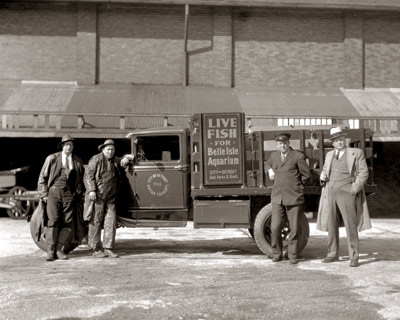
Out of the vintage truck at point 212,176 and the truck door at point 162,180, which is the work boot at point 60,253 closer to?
the vintage truck at point 212,176

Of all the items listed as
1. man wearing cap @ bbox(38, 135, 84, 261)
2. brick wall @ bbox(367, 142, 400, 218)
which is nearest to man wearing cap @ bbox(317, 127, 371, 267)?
man wearing cap @ bbox(38, 135, 84, 261)

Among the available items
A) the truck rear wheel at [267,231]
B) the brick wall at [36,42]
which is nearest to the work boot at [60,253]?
the truck rear wheel at [267,231]

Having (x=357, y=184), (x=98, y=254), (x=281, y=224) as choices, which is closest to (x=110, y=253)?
(x=98, y=254)

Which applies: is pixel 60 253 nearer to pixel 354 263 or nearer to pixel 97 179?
pixel 97 179

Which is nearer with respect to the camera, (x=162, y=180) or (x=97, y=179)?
(x=97, y=179)

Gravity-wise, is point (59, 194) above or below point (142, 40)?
below

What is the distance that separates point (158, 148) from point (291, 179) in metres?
2.35

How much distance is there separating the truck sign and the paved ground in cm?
125

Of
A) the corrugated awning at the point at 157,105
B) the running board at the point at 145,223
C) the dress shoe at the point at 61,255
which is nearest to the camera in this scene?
the dress shoe at the point at 61,255

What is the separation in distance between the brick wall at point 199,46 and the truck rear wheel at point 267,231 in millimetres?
9307

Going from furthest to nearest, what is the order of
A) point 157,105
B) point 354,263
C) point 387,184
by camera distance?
point 387,184 < point 157,105 < point 354,263

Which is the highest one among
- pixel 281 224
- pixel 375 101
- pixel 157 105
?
pixel 375 101

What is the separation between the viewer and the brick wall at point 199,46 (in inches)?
635

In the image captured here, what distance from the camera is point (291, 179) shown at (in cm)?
698
